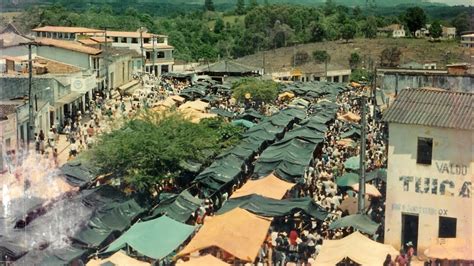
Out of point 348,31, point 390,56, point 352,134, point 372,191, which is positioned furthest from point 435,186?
point 348,31

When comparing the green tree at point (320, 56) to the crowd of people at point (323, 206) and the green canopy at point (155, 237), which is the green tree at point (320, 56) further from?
the green canopy at point (155, 237)

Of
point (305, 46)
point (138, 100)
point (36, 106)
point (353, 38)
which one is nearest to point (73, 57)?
point (138, 100)

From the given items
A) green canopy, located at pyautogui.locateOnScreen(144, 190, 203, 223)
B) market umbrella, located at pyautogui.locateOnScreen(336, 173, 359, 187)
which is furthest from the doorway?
green canopy, located at pyautogui.locateOnScreen(144, 190, 203, 223)

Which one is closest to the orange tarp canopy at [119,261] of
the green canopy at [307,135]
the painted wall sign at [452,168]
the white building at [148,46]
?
the painted wall sign at [452,168]

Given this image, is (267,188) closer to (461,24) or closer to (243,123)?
(243,123)

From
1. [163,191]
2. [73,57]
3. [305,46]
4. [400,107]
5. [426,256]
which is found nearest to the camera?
[426,256]

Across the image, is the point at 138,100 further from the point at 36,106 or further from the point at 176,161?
the point at 176,161
